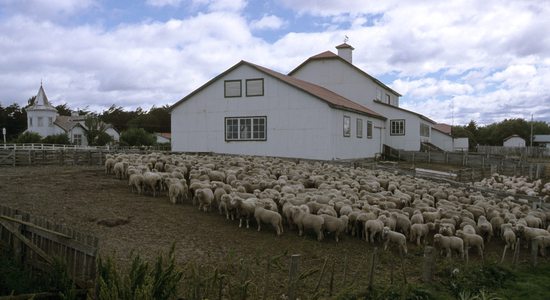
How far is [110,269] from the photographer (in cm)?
648

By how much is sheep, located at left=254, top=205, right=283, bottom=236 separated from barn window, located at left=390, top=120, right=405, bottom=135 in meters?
35.1

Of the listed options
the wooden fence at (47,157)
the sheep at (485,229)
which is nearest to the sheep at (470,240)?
the sheep at (485,229)

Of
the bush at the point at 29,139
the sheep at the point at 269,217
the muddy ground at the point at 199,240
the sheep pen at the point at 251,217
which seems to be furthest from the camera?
the bush at the point at 29,139

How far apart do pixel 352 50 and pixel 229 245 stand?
43481 mm

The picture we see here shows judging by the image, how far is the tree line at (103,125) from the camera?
60.2 meters

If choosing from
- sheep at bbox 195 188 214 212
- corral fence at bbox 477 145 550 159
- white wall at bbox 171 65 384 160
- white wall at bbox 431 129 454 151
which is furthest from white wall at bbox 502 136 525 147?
sheep at bbox 195 188 214 212

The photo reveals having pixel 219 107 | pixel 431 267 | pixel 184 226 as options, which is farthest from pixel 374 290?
pixel 219 107

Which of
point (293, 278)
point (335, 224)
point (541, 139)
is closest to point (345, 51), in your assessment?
point (335, 224)

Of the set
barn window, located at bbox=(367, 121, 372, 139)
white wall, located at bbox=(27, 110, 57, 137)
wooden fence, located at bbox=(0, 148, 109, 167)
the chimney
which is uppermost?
the chimney

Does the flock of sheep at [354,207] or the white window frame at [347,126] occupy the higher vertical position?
the white window frame at [347,126]

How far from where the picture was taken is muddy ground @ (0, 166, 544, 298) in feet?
30.9

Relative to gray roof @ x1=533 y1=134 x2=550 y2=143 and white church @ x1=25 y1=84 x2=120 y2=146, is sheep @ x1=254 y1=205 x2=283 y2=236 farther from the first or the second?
gray roof @ x1=533 y1=134 x2=550 y2=143

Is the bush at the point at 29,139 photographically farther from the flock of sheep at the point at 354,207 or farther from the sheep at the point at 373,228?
the sheep at the point at 373,228

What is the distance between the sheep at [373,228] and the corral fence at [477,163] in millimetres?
16654
